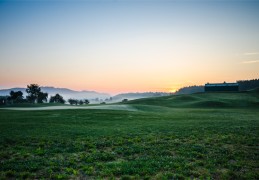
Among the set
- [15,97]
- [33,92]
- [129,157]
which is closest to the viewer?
[129,157]

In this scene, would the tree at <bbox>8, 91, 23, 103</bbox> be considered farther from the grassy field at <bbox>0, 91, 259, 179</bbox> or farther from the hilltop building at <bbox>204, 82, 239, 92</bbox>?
the hilltop building at <bbox>204, 82, 239, 92</bbox>

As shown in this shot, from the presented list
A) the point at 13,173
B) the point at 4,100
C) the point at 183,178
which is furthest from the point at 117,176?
the point at 4,100

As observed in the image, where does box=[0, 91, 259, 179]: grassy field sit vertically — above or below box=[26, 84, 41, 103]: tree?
below

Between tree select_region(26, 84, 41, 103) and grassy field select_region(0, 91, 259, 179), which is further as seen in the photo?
tree select_region(26, 84, 41, 103)

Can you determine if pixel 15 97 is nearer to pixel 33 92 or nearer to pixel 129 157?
pixel 33 92

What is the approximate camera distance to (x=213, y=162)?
14117mm

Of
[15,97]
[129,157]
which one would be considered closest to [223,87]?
[129,157]

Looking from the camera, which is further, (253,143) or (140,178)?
(253,143)

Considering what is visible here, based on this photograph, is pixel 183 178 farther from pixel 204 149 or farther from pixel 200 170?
pixel 204 149

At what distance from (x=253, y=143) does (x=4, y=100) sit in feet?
509

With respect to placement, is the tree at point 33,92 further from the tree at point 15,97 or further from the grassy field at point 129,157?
the grassy field at point 129,157

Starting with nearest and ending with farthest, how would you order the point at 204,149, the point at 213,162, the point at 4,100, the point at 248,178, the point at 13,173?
the point at 248,178
the point at 13,173
the point at 213,162
the point at 204,149
the point at 4,100

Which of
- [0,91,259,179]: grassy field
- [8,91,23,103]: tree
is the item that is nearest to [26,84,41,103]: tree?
[8,91,23,103]: tree

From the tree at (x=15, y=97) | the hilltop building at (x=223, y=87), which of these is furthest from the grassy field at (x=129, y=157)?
the hilltop building at (x=223, y=87)
